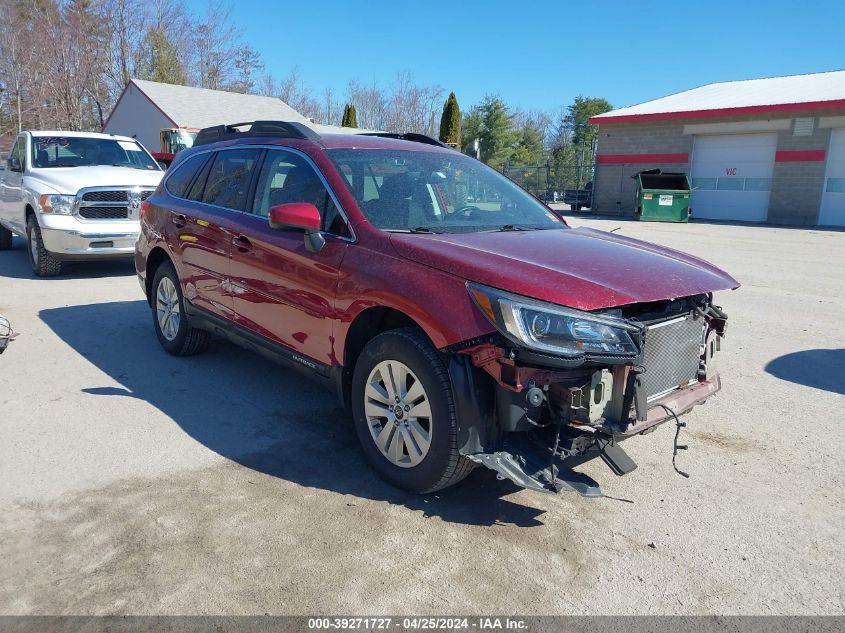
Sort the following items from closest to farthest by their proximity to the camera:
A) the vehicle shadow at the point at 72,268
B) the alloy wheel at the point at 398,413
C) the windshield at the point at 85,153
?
the alloy wheel at the point at 398,413, the vehicle shadow at the point at 72,268, the windshield at the point at 85,153

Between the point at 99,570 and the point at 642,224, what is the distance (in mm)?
22217

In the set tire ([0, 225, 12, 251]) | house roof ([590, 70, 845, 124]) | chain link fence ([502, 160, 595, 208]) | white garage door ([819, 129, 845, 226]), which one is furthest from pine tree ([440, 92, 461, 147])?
tire ([0, 225, 12, 251])

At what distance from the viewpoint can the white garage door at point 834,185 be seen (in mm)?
22297

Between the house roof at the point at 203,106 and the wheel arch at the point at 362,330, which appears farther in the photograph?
the house roof at the point at 203,106

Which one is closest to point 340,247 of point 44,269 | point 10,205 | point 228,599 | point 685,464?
point 228,599

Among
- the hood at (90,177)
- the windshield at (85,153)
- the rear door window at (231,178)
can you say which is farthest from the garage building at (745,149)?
the rear door window at (231,178)

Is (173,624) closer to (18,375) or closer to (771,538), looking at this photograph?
(771,538)

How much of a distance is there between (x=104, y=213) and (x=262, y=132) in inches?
207

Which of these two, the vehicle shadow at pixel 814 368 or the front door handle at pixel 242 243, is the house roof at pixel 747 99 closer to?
the vehicle shadow at pixel 814 368

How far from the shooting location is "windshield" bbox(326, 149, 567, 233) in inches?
154

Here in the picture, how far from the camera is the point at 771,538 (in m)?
3.15

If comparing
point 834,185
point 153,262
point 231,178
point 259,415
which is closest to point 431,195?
point 231,178

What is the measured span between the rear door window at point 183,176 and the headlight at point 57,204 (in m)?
3.79

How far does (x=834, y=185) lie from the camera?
22500mm
